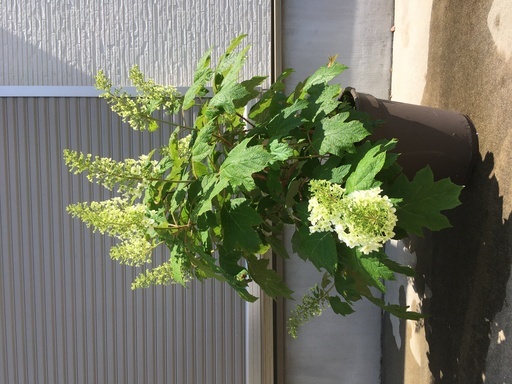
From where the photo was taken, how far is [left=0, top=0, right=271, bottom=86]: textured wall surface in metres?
2.77

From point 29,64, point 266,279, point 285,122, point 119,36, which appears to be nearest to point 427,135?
point 285,122

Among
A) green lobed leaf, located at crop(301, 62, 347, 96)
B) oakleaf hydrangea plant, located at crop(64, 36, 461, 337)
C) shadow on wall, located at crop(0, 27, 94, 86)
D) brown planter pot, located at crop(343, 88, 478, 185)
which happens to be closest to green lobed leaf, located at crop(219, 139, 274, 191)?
oakleaf hydrangea plant, located at crop(64, 36, 461, 337)

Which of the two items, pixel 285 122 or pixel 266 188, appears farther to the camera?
pixel 266 188

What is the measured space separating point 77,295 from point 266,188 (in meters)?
1.51

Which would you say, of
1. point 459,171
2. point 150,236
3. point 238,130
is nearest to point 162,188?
point 150,236

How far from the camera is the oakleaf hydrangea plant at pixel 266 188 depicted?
4.74ft

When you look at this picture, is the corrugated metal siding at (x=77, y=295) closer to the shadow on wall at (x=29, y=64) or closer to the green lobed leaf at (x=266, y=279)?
the shadow on wall at (x=29, y=64)

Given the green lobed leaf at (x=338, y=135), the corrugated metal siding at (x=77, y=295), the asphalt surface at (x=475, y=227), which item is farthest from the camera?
the corrugated metal siding at (x=77, y=295)

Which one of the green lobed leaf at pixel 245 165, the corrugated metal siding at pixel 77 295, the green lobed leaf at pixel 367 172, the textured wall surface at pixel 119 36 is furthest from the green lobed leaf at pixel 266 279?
the textured wall surface at pixel 119 36

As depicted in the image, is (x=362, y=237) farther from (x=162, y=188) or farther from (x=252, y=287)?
(x=252, y=287)

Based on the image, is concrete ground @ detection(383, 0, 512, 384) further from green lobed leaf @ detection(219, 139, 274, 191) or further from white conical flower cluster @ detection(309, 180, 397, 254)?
green lobed leaf @ detection(219, 139, 274, 191)

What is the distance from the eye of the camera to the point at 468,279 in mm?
1956

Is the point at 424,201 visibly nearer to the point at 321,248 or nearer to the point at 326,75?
the point at 321,248

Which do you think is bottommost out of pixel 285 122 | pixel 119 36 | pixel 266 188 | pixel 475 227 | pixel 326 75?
pixel 475 227
